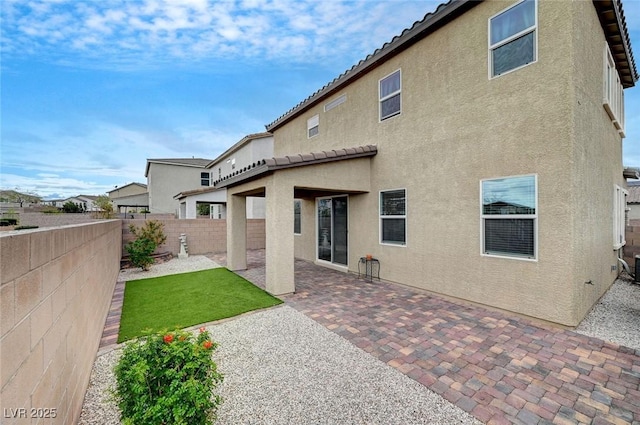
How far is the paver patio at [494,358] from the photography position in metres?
3.53

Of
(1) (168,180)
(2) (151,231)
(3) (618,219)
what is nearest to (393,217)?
(3) (618,219)

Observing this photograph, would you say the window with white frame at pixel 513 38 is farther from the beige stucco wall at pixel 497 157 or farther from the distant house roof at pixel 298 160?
the distant house roof at pixel 298 160

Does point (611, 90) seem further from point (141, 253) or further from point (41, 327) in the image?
point (141, 253)

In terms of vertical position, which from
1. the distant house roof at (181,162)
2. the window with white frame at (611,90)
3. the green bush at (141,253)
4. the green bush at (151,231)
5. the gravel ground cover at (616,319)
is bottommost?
the gravel ground cover at (616,319)

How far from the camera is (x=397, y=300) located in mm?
7617

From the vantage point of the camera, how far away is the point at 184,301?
794 centimetres

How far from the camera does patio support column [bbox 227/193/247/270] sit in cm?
1199

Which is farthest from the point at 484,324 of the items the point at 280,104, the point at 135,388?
the point at 280,104

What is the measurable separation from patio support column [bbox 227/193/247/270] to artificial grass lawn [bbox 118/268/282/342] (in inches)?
40.8

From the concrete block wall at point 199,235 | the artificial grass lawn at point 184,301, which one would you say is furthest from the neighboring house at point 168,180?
the artificial grass lawn at point 184,301

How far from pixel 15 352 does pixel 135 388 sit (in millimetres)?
1225

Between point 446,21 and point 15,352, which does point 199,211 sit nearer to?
point 446,21

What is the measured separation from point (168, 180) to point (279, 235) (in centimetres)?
2847

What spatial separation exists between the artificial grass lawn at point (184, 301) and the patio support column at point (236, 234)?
3.40 ft
